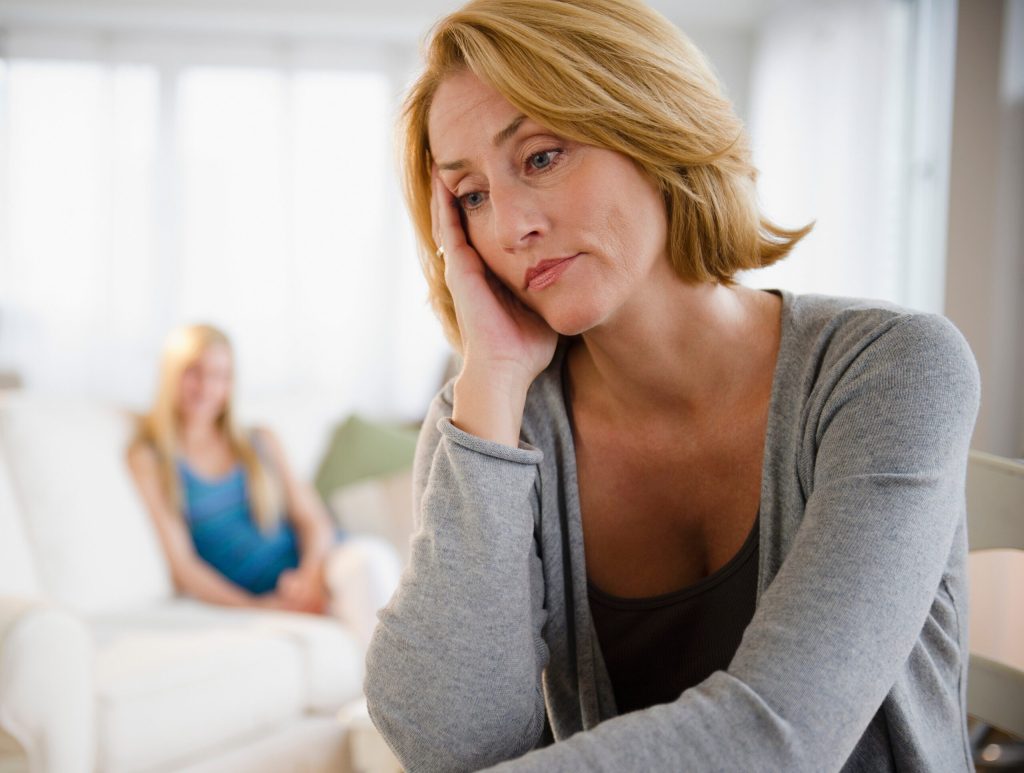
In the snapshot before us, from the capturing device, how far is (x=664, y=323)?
1.03 meters

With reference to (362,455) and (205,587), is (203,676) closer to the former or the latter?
(205,587)

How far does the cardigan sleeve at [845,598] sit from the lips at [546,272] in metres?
0.29

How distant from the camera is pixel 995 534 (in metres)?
1.08

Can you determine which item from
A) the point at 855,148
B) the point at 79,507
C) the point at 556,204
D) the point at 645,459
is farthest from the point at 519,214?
the point at 855,148

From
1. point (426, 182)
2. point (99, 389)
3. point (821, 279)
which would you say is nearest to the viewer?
point (426, 182)

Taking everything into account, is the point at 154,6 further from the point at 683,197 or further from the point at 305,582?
the point at 683,197

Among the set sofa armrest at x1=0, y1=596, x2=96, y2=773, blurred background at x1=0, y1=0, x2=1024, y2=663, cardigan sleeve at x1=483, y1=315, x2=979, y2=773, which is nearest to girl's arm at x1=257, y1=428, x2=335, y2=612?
sofa armrest at x1=0, y1=596, x2=96, y2=773

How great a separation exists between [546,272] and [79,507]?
6.79ft

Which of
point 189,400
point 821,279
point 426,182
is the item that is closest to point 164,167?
point 189,400

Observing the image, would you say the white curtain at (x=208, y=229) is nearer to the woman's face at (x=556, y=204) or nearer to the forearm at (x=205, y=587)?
the forearm at (x=205, y=587)

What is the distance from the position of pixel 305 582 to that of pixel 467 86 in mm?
2099

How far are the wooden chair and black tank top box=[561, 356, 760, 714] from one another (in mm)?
338

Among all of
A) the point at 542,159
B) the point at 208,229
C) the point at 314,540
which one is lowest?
the point at 314,540

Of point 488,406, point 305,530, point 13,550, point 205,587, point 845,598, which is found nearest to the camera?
point 845,598
